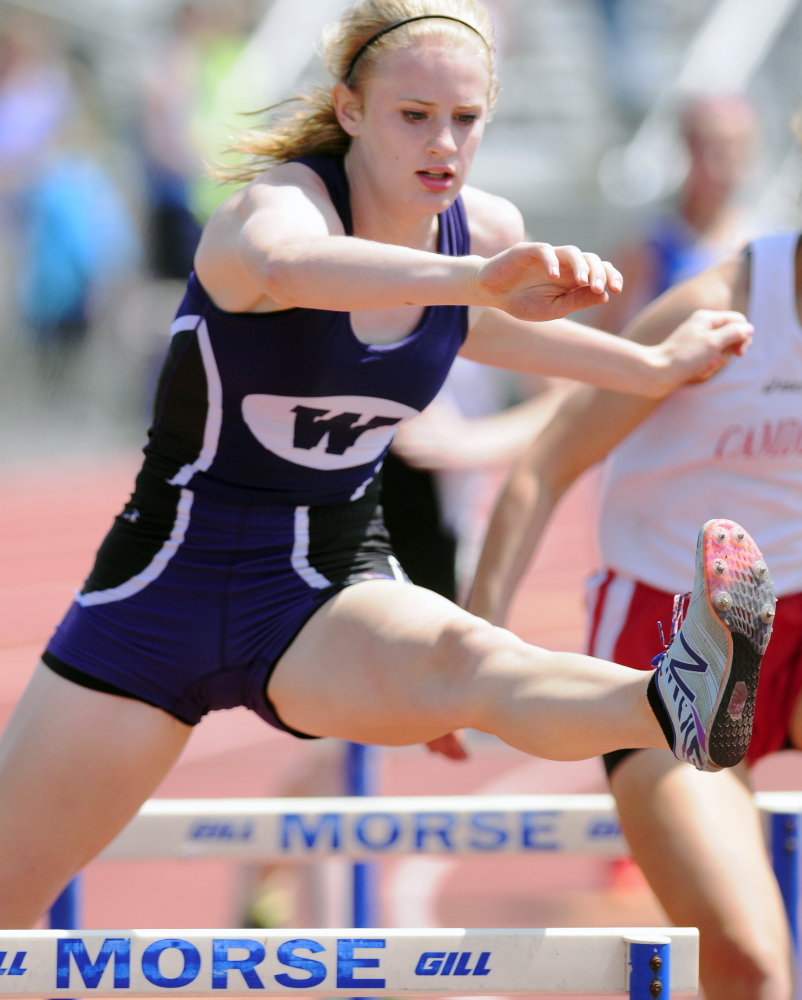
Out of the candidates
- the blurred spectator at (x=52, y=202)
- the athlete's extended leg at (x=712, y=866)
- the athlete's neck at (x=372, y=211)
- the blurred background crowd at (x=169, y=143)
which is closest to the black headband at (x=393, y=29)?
the athlete's neck at (x=372, y=211)

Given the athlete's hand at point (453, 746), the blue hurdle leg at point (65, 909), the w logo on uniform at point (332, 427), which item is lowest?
A: the blue hurdle leg at point (65, 909)

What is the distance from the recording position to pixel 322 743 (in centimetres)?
414

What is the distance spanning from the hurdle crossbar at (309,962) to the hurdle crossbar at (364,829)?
40.5 inches

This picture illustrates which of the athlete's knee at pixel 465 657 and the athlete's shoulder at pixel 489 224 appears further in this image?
the athlete's shoulder at pixel 489 224

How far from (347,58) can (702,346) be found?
29.9 inches

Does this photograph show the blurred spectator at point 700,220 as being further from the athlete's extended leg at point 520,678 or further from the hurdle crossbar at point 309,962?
the hurdle crossbar at point 309,962

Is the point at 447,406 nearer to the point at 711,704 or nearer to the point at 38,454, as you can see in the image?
the point at 711,704

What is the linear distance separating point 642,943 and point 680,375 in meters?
1.01

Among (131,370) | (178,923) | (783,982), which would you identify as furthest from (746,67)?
(783,982)

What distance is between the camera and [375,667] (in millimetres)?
2254

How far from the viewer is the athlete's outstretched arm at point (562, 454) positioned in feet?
8.90

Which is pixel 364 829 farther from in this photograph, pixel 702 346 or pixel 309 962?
pixel 702 346

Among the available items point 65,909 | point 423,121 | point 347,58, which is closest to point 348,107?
point 347,58

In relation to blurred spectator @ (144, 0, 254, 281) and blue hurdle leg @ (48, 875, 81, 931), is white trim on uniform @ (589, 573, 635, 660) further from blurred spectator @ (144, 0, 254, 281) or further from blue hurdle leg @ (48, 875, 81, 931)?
blurred spectator @ (144, 0, 254, 281)
